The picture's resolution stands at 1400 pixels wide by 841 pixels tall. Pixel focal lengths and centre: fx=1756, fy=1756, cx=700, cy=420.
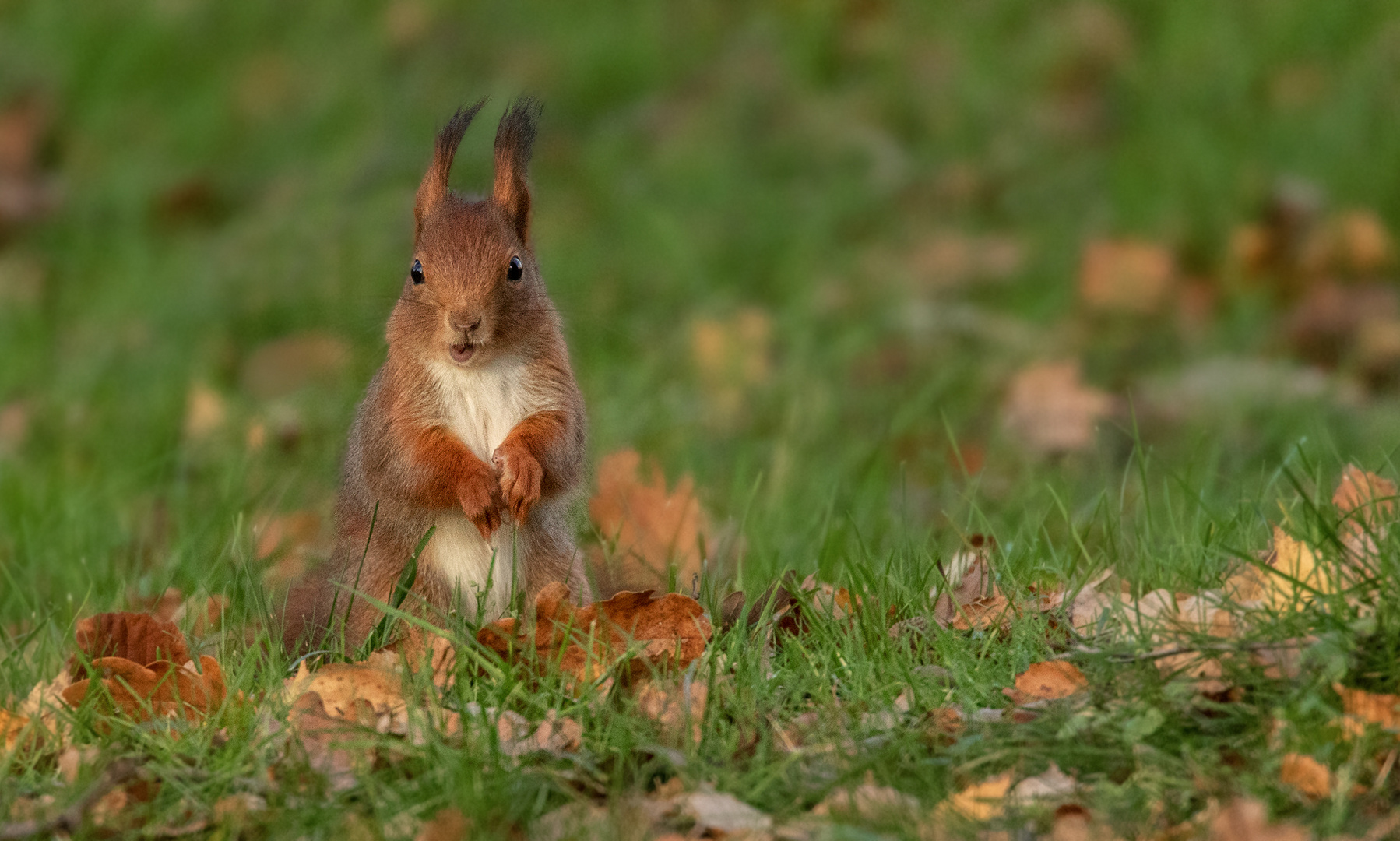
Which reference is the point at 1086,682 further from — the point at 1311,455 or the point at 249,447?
the point at 249,447

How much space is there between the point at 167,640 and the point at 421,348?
2.15 ft

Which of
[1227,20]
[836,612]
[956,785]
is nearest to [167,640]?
[836,612]

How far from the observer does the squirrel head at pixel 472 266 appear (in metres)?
3.03

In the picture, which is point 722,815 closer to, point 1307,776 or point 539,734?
point 539,734

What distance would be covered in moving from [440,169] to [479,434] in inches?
19.1

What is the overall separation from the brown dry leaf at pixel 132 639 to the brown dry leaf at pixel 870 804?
121 centimetres

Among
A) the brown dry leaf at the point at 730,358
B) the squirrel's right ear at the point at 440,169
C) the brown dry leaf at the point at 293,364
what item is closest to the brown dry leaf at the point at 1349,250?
the brown dry leaf at the point at 730,358

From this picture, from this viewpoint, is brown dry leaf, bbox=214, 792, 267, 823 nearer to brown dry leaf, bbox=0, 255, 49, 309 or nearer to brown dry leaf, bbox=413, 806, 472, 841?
brown dry leaf, bbox=413, 806, 472, 841

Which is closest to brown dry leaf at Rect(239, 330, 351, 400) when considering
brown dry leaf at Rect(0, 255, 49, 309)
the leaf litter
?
brown dry leaf at Rect(0, 255, 49, 309)

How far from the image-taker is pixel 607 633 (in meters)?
2.85

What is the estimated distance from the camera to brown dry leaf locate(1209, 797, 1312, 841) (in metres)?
2.10

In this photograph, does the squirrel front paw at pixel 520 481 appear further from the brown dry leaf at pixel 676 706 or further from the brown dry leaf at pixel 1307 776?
the brown dry leaf at pixel 1307 776

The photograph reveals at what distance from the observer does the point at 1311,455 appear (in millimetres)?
4430

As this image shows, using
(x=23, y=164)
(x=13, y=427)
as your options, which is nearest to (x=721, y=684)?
(x=13, y=427)
